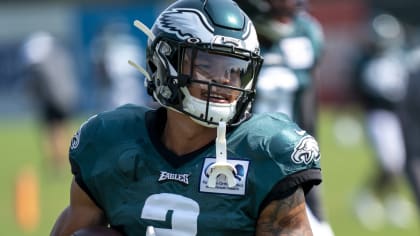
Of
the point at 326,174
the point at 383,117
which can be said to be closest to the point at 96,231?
the point at 383,117

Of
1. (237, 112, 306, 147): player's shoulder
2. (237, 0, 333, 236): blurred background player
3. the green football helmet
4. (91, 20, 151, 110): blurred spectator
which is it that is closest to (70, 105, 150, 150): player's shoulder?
the green football helmet

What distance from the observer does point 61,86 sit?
15016 millimetres

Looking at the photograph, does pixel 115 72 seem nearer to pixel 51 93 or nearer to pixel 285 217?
pixel 51 93

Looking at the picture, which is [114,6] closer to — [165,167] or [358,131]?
[358,131]

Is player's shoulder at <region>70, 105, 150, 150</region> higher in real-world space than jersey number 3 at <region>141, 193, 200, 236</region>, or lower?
higher

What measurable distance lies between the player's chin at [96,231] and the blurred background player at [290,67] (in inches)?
81.6

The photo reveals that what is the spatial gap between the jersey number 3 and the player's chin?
102 mm

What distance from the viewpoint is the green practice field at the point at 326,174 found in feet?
31.6

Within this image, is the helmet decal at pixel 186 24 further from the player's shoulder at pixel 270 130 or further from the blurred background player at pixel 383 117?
the blurred background player at pixel 383 117

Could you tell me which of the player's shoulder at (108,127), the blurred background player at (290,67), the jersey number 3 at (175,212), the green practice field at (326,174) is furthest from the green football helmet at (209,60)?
the green practice field at (326,174)

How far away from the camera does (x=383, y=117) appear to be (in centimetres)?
1091

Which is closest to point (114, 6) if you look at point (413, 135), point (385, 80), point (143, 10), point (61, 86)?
point (143, 10)

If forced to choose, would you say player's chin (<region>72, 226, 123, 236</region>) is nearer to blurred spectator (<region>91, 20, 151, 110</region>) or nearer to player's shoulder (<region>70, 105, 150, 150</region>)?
player's shoulder (<region>70, 105, 150, 150</region>)

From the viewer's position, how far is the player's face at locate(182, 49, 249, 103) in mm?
3496
